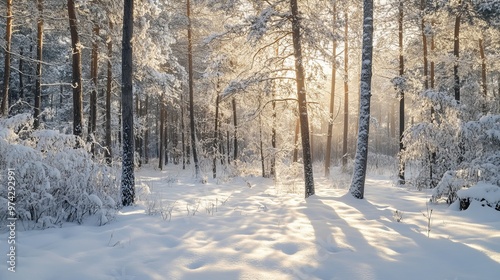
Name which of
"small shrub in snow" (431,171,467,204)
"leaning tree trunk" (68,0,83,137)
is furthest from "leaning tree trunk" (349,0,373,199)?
"leaning tree trunk" (68,0,83,137)

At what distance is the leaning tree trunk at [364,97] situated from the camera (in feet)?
26.5

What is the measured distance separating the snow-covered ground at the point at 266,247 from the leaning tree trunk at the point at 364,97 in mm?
2054

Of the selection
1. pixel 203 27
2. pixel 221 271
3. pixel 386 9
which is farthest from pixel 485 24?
pixel 221 271

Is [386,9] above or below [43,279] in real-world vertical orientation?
above

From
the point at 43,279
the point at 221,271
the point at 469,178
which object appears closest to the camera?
the point at 43,279

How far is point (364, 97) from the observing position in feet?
26.8

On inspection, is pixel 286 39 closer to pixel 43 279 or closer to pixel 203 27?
pixel 203 27

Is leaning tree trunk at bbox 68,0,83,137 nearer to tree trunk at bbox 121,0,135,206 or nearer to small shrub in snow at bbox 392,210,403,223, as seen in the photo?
tree trunk at bbox 121,0,135,206

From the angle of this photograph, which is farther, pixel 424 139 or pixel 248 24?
pixel 424 139

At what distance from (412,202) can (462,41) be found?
1080cm

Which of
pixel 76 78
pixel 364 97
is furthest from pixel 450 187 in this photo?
pixel 76 78

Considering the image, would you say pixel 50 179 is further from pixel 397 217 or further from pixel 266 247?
pixel 397 217

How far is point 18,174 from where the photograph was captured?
15.4 feet

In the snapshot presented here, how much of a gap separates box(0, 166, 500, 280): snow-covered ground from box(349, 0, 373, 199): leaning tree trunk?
2.05 metres
